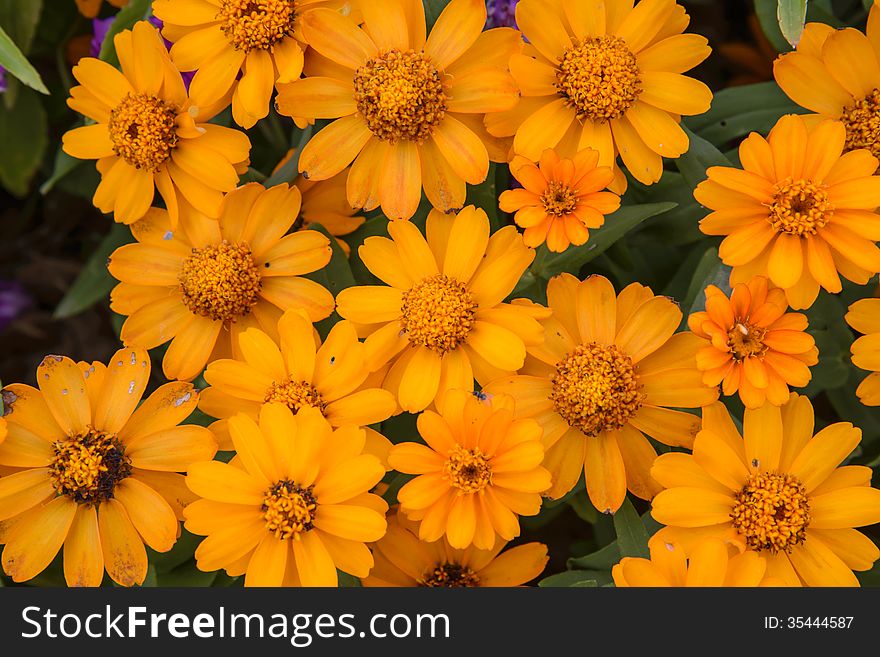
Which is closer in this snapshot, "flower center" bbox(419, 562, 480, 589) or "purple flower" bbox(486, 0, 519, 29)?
"flower center" bbox(419, 562, 480, 589)

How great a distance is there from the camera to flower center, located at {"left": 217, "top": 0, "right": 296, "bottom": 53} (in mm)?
1005

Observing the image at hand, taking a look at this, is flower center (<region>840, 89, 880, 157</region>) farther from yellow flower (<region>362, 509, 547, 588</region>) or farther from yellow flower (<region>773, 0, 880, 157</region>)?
yellow flower (<region>362, 509, 547, 588</region>)

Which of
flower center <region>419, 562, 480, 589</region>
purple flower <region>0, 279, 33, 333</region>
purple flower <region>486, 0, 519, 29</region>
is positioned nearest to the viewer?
flower center <region>419, 562, 480, 589</region>

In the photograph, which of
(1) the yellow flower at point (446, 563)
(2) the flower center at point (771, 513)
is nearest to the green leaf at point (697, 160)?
(2) the flower center at point (771, 513)

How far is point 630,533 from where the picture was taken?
1004 mm

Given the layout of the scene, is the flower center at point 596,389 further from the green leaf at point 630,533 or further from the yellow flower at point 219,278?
the yellow flower at point 219,278

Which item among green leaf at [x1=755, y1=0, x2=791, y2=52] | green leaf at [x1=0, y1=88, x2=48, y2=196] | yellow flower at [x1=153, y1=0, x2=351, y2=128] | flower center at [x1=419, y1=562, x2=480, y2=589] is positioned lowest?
flower center at [x1=419, y1=562, x2=480, y2=589]

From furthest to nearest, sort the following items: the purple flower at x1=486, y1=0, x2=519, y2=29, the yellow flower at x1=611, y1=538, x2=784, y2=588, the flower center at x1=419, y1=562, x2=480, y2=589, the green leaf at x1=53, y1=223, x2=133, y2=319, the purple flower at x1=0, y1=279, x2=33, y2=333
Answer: the purple flower at x1=0, y1=279, x2=33, y2=333 → the green leaf at x1=53, y1=223, x2=133, y2=319 → the purple flower at x1=486, y1=0, x2=519, y2=29 → the flower center at x1=419, y1=562, x2=480, y2=589 → the yellow flower at x1=611, y1=538, x2=784, y2=588

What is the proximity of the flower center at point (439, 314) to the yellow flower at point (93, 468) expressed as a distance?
0.77 feet

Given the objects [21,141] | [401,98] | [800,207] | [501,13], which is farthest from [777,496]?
[21,141]

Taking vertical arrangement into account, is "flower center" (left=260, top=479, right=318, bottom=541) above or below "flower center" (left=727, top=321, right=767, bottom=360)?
below

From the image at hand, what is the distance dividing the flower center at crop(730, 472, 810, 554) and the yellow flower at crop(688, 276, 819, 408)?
0.09 m

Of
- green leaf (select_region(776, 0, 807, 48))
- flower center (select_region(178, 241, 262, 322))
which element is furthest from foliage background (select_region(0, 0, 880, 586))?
flower center (select_region(178, 241, 262, 322))

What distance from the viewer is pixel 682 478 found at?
3.11 feet
